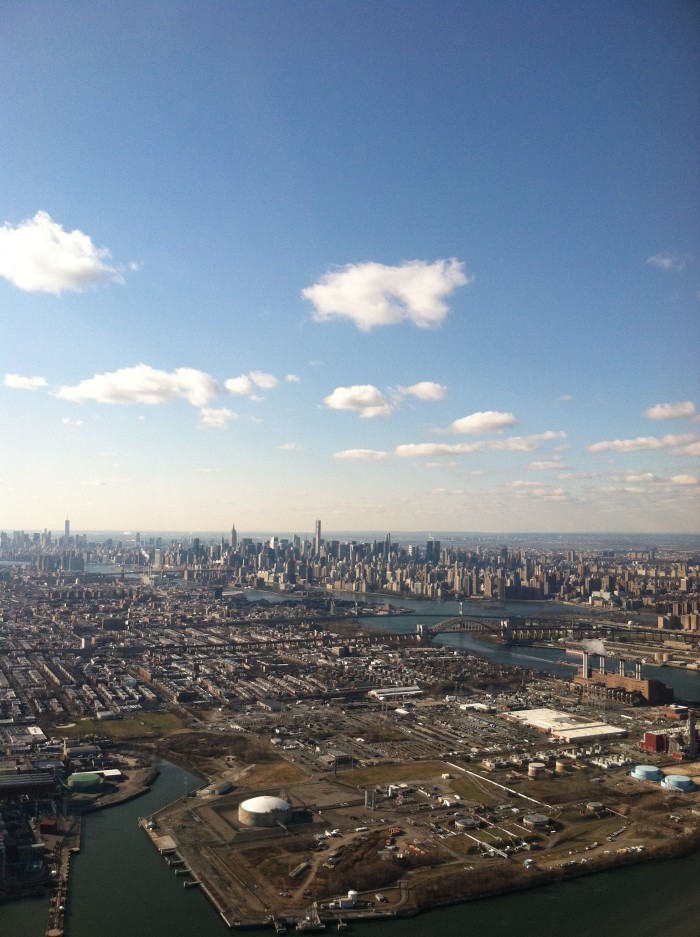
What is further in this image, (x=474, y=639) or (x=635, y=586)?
(x=635, y=586)

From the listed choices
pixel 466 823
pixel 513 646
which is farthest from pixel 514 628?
pixel 466 823

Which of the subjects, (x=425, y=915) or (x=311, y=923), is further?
(x=425, y=915)

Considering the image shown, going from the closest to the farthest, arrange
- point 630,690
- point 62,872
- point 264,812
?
point 62,872, point 264,812, point 630,690

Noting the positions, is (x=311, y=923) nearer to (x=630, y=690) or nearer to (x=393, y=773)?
(x=393, y=773)

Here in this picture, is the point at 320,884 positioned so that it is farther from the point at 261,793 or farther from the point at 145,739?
the point at 145,739

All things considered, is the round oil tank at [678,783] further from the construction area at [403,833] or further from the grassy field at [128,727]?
the grassy field at [128,727]

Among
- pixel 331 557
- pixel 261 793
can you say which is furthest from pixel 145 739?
pixel 331 557
